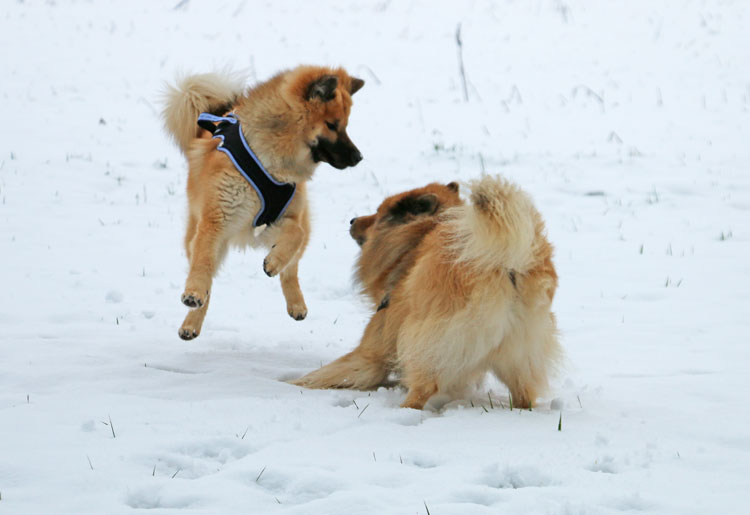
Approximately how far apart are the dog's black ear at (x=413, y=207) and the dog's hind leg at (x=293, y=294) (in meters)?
0.89

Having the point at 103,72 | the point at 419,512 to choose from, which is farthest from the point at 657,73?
the point at 419,512

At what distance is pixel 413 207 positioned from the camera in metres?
4.00

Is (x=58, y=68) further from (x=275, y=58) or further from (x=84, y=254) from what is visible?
(x=84, y=254)

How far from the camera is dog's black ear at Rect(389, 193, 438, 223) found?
13.0ft

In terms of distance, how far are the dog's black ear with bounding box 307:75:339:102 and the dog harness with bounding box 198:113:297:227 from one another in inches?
17.3

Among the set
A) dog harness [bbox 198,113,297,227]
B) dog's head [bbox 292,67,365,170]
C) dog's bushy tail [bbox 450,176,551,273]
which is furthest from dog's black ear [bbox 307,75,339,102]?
dog's bushy tail [bbox 450,176,551,273]

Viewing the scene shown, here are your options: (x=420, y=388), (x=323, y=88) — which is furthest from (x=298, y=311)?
(x=420, y=388)

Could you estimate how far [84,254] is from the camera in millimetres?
6078

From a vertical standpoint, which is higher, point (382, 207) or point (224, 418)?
point (382, 207)

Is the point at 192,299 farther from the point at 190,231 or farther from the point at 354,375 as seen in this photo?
the point at 190,231

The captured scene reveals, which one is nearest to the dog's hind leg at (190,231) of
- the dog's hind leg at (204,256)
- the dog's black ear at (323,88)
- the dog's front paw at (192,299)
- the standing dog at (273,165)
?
the standing dog at (273,165)

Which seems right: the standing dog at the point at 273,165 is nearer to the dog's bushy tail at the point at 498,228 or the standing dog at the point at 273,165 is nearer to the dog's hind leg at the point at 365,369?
the dog's hind leg at the point at 365,369

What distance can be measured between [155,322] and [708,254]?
416cm

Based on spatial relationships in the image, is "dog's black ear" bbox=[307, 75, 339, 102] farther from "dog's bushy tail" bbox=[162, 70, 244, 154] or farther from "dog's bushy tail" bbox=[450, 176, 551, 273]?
"dog's bushy tail" bbox=[450, 176, 551, 273]
